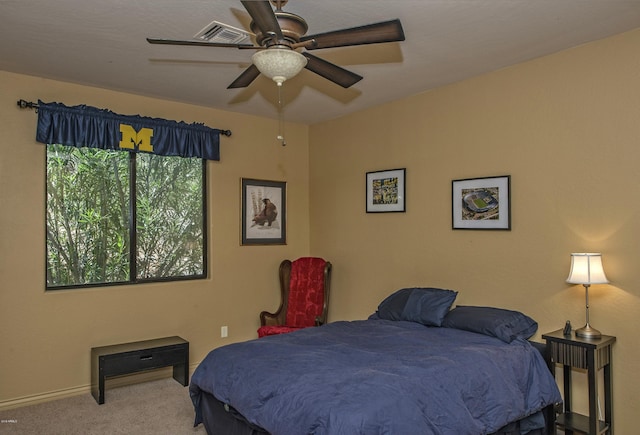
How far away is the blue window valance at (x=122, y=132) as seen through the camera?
13.1 feet

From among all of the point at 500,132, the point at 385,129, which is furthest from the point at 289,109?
the point at 500,132

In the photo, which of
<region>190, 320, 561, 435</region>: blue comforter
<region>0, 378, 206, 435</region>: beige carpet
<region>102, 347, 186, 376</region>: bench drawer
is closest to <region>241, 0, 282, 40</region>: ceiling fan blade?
<region>190, 320, 561, 435</region>: blue comforter

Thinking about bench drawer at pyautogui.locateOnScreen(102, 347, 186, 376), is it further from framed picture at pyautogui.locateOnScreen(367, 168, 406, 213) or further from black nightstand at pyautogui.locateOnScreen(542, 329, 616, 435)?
black nightstand at pyautogui.locateOnScreen(542, 329, 616, 435)

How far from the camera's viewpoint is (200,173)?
4.97 meters

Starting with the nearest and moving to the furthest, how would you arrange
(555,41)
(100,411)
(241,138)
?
(555,41) < (100,411) < (241,138)

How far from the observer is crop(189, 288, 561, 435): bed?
2.29 meters

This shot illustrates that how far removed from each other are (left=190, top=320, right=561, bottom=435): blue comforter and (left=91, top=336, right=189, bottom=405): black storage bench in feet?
3.42

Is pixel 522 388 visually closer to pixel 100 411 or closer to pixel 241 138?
pixel 100 411

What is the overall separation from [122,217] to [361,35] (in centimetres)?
320

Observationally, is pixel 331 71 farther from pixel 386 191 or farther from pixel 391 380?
pixel 386 191

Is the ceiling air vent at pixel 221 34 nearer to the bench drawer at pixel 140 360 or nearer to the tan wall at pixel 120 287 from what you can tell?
the tan wall at pixel 120 287

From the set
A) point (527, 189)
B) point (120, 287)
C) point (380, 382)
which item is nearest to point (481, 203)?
point (527, 189)

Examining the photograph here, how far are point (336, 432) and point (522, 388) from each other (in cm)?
153

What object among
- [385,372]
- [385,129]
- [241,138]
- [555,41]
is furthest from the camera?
[241,138]
